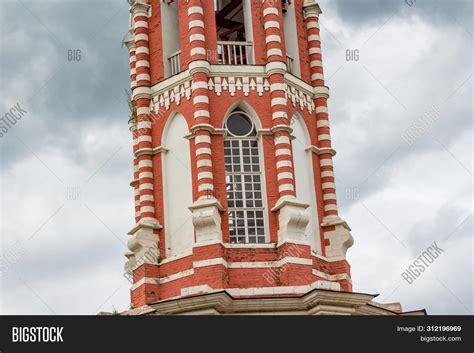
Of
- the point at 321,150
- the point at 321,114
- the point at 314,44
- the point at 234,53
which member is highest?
the point at 314,44

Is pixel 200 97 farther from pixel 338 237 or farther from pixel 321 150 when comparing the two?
pixel 338 237

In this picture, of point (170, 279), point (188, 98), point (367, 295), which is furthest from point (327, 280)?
point (188, 98)

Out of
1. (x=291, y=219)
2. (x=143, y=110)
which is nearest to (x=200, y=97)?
(x=143, y=110)

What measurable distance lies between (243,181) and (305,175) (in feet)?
8.79

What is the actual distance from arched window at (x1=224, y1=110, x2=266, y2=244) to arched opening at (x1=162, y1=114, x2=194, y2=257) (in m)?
1.51

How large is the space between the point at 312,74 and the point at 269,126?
4161 millimetres

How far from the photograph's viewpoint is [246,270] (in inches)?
1358

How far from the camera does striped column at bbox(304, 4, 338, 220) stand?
37.8m

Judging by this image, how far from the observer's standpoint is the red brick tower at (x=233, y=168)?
34094 mm

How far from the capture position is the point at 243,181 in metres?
36.2

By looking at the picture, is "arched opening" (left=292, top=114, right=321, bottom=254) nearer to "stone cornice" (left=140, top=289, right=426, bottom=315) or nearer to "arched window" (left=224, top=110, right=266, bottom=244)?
"arched window" (left=224, top=110, right=266, bottom=244)

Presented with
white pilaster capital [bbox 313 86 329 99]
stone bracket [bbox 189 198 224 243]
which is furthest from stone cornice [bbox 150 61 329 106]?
stone bracket [bbox 189 198 224 243]

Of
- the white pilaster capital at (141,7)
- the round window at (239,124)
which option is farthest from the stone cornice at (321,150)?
the white pilaster capital at (141,7)
